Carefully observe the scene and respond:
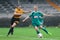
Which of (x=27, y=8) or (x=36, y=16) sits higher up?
(x=36, y=16)

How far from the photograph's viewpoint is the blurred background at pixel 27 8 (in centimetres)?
3219

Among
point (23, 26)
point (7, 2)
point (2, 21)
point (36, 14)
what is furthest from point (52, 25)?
point (36, 14)

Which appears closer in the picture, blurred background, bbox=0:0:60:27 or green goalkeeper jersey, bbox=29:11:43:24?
green goalkeeper jersey, bbox=29:11:43:24

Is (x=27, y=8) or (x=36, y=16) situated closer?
(x=36, y=16)

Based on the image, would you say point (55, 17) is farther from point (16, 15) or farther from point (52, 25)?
point (16, 15)

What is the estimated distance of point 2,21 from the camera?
105 feet

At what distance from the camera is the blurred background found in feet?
106

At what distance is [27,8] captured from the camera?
39.5 metres

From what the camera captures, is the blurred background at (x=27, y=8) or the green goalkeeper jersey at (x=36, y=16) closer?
the green goalkeeper jersey at (x=36, y=16)

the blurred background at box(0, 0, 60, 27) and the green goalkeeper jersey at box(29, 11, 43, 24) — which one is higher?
the green goalkeeper jersey at box(29, 11, 43, 24)

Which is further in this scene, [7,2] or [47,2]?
[47,2]

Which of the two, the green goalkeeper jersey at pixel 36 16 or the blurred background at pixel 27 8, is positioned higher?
the green goalkeeper jersey at pixel 36 16

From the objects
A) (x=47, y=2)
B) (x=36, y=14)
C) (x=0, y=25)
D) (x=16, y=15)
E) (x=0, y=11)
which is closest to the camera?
(x=36, y=14)

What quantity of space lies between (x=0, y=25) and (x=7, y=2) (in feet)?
27.6
